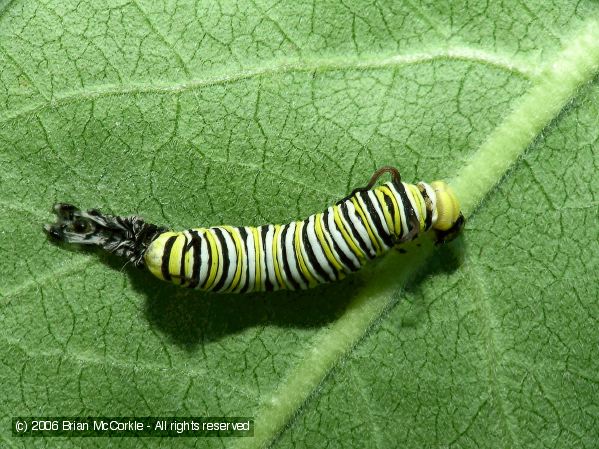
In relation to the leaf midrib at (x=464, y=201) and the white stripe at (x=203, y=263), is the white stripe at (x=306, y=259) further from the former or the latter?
the white stripe at (x=203, y=263)

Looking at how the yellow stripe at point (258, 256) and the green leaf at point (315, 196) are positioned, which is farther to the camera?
the green leaf at point (315, 196)

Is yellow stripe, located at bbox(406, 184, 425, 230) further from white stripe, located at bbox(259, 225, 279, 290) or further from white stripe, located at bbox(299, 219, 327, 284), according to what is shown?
white stripe, located at bbox(259, 225, 279, 290)

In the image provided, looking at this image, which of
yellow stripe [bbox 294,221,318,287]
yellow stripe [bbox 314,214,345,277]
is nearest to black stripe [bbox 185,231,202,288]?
yellow stripe [bbox 294,221,318,287]

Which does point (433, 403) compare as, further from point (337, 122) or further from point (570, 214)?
point (337, 122)

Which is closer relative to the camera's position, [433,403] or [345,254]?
[345,254]

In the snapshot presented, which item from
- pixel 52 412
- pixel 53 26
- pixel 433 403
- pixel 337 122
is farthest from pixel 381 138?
pixel 52 412

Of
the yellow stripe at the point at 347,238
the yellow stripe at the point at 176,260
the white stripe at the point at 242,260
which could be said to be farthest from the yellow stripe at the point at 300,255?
the yellow stripe at the point at 176,260
